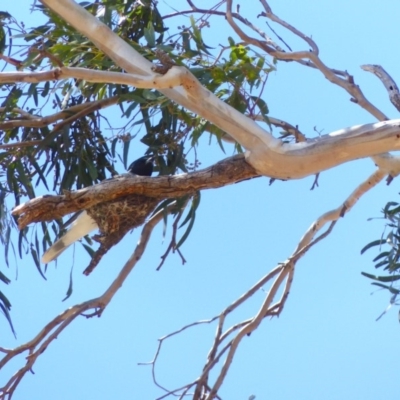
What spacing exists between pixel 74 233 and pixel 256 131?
0.89 meters

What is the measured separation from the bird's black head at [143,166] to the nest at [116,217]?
0.36m

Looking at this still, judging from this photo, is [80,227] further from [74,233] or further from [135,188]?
[135,188]

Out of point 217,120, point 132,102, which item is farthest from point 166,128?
point 217,120

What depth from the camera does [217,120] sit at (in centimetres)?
204

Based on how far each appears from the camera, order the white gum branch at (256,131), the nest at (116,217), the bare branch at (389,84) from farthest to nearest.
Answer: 1. the nest at (116,217)
2. the bare branch at (389,84)
3. the white gum branch at (256,131)

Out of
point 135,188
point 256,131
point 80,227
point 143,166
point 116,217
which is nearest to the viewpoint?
point 256,131

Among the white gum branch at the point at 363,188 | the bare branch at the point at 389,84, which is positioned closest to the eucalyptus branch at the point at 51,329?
the white gum branch at the point at 363,188

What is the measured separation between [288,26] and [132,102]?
611mm

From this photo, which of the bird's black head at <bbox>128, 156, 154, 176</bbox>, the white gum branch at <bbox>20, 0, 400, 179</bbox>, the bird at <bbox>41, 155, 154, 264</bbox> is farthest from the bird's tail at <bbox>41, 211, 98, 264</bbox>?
the white gum branch at <bbox>20, 0, 400, 179</bbox>

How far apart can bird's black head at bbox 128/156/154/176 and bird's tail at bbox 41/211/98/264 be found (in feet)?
0.96

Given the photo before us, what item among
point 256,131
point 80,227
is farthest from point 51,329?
point 256,131

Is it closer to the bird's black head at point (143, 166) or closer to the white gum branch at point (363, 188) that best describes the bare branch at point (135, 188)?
the white gum branch at point (363, 188)

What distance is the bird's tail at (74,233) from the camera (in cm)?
258

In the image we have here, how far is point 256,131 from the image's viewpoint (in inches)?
80.0
